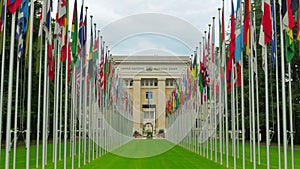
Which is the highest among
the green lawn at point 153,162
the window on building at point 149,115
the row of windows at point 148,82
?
the row of windows at point 148,82

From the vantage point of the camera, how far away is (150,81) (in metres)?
115

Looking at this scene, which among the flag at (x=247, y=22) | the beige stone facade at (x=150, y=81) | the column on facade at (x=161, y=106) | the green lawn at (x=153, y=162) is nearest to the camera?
the flag at (x=247, y=22)

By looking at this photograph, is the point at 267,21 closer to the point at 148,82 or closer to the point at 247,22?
the point at 247,22

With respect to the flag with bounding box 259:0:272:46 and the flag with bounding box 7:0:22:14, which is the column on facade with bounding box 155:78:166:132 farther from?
the flag with bounding box 7:0:22:14

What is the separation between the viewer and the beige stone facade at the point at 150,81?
102594 millimetres

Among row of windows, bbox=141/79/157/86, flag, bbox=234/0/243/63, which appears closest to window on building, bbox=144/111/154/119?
row of windows, bbox=141/79/157/86

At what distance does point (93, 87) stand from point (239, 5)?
43.9 feet

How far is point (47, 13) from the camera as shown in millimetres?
18703

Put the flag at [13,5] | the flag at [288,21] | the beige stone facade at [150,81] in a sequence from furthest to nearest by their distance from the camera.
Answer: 1. the beige stone facade at [150,81]
2. the flag at [288,21]
3. the flag at [13,5]

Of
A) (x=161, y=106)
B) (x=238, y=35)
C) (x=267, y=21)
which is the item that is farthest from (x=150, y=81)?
(x=267, y=21)

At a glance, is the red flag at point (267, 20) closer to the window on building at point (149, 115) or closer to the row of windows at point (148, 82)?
the window on building at point (149, 115)

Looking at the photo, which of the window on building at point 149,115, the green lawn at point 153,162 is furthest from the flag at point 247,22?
the window on building at point 149,115

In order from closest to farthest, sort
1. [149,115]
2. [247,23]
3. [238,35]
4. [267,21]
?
[267,21] → [247,23] → [238,35] → [149,115]

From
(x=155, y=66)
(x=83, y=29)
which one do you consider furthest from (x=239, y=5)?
(x=155, y=66)
